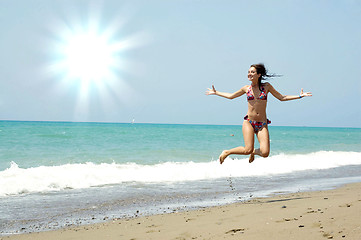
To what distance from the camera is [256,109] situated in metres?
8.73

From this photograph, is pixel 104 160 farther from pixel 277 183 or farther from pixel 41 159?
pixel 277 183

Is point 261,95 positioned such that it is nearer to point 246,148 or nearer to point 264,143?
point 264,143

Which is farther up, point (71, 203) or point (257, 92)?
point (257, 92)

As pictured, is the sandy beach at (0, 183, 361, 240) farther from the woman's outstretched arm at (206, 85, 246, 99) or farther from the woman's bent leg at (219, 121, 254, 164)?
the woman's outstretched arm at (206, 85, 246, 99)

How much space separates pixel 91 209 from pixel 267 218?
12.9ft

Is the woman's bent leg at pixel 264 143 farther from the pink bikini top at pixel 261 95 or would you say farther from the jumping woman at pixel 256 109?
the pink bikini top at pixel 261 95

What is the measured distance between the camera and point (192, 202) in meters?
9.16

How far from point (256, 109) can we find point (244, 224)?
3295mm

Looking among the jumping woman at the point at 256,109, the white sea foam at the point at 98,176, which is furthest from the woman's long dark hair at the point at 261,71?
the white sea foam at the point at 98,176

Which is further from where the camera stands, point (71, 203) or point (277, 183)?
point (277, 183)

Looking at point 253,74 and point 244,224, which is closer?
point 244,224

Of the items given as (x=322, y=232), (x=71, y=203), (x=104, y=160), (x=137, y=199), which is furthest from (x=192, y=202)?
(x=104, y=160)

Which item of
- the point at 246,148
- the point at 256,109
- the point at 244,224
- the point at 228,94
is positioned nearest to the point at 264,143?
the point at 246,148

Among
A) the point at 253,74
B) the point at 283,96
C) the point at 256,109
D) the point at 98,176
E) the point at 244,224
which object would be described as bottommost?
the point at 244,224
